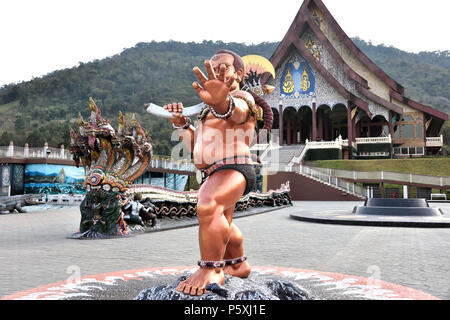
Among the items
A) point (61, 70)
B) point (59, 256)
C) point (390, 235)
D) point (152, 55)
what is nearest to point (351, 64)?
point (390, 235)

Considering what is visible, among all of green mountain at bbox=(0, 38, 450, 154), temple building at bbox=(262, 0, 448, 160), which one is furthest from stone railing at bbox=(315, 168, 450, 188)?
green mountain at bbox=(0, 38, 450, 154)

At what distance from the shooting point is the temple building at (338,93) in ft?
92.6

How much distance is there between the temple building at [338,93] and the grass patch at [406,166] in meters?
2.65

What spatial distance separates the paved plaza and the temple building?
19.9m

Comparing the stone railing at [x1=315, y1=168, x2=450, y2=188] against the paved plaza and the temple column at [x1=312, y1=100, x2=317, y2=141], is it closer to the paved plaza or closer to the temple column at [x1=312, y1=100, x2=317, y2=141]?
the temple column at [x1=312, y1=100, x2=317, y2=141]

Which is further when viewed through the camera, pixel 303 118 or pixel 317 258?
pixel 303 118

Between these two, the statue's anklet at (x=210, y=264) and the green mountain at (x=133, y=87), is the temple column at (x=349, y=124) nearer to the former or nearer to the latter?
the statue's anklet at (x=210, y=264)

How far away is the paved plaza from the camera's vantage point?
4.21 meters

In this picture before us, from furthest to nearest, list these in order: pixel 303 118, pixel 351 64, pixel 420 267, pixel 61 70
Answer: pixel 61 70
pixel 303 118
pixel 351 64
pixel 420 267

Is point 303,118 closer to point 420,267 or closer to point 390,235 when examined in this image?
point 390,235

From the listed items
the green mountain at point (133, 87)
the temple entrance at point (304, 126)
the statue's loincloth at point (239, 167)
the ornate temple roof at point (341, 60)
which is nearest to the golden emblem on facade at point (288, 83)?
the ornate temple roof at point (341, 60)

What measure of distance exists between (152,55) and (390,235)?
113153 millimetres

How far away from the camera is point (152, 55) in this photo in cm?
11344

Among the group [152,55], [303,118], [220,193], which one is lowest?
[220,193]
